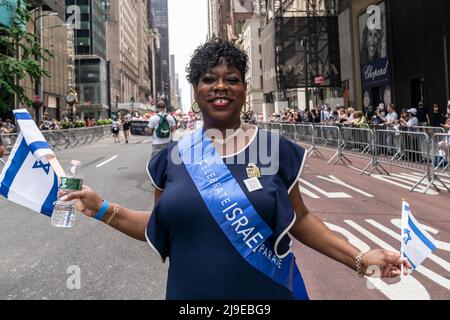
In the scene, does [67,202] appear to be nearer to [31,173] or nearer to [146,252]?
[31,173]

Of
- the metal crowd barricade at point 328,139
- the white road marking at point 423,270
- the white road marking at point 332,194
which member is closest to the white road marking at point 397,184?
the white road marking at point 332,194

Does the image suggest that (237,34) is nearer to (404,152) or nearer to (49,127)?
(49,127)

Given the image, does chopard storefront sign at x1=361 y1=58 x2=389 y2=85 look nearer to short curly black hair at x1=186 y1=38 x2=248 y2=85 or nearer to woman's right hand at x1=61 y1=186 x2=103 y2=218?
short curly black hair at x1=186 y1=38 x2=248 y2=85

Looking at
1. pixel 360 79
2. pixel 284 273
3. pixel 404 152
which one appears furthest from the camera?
pixel 360 79

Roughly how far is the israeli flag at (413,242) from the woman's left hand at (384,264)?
0.12ft

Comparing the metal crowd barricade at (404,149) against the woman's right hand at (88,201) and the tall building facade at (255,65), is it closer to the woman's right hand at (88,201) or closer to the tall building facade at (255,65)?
the woman's right hand at (88,201)

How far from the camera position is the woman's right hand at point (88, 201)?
2059 millimetres

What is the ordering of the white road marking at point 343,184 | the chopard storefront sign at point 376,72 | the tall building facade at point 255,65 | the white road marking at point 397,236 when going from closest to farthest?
1. the white road marking at point 397,236
2. the white road marking at point 343,184
3. the chopard storefront sign at point 376,72
4. the tall building facade at point 255,65

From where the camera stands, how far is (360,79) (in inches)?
1202

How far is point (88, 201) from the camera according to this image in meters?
2.11

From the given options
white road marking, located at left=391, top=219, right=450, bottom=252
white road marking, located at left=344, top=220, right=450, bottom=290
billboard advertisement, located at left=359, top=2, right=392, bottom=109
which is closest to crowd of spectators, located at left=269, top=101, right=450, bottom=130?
billboard advertisement, located at left=359, top=2, right=392, bottom=109
